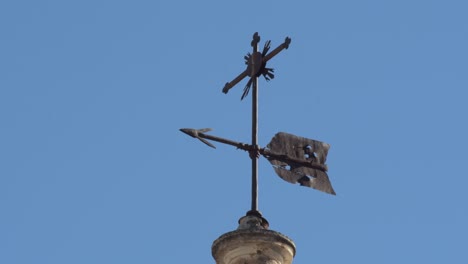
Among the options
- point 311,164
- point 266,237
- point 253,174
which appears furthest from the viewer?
point 311,164

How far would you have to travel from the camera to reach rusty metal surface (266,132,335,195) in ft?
31.4

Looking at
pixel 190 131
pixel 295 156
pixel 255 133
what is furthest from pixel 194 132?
pixel 295 156

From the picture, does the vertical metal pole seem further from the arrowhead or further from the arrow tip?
the arrow tip

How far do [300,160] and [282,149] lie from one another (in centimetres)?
25

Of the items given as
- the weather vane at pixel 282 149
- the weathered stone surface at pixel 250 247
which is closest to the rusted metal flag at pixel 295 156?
the weather vane at pixel 282 149

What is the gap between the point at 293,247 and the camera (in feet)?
27.8

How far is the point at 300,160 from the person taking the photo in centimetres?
973

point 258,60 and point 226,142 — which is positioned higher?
point 258,60

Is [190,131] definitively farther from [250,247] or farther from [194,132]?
[250,247]

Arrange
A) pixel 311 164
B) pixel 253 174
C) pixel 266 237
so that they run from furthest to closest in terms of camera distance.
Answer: pixel 311 164
pixel 253 174
pixel 266 237

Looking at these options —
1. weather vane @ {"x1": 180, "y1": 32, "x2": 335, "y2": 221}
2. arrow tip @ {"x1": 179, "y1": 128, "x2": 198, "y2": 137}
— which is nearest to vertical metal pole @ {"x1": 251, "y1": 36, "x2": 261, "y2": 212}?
weather vane @ {"x1": 180, "y1": 32, "x2": 335, "y2": 221}

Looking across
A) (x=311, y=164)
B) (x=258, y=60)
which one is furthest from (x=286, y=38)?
(x=311, y=164)

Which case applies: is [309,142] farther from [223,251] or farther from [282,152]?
[223,251]

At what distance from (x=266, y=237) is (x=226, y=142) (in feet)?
4.62
